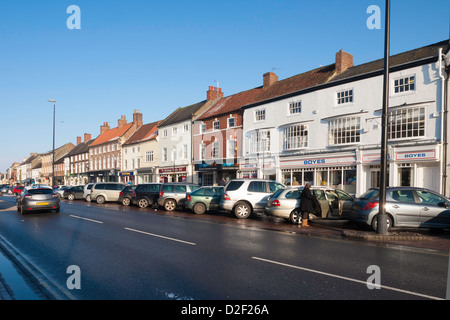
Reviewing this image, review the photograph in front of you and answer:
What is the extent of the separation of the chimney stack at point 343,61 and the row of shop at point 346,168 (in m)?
6.63

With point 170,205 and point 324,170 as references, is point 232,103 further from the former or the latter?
point 170,205

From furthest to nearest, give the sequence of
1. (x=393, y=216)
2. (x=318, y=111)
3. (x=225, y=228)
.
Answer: (x=318, y=111) < (x=225, y=228) < (x=393, y=216)

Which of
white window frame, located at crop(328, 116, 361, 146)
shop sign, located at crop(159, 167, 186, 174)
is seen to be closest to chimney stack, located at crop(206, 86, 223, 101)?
shop sign, located at crop(159, 167, 186, 174)

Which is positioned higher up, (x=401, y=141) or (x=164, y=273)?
(x=401, y=141)

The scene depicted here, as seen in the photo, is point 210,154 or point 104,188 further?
point 210,154

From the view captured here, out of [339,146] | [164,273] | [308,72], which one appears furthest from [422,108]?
[164,273]

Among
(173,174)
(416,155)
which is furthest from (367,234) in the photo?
(173,174)

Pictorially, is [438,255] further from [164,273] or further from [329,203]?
[164,273]

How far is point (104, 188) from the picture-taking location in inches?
1053

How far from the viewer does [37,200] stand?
17.3 metres

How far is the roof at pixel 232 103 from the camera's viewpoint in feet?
108

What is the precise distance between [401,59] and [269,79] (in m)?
13.2

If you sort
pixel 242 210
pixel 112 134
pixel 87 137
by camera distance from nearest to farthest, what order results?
1. pixel 242 210
2. pixel 112 134
3. pixel 87 137
